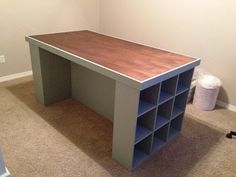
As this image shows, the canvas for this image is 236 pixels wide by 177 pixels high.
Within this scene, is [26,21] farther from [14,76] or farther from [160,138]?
[160,138]

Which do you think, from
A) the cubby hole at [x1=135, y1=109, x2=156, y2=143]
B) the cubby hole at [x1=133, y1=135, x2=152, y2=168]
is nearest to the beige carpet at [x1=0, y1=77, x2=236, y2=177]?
the cubby hole at [x1=133, y1=135, x2=152, y2=168]

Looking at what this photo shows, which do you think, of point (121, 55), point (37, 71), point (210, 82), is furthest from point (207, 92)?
point (37, 71)

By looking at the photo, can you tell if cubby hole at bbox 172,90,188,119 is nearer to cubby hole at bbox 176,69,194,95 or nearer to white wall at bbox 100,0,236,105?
cubby hole at bbox 176,69,194,95

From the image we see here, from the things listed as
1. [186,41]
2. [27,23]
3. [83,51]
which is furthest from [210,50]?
[27,23]

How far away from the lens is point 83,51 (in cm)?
203

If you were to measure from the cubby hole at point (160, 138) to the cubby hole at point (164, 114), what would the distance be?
0.25 ft

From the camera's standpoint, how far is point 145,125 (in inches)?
73.2

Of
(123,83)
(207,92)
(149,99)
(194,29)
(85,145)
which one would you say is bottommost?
(85,145)

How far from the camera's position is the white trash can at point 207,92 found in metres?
2.57

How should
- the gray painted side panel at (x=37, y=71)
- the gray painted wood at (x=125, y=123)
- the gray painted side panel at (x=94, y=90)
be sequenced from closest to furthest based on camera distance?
the gray painted wood at (x=125, y=123), the gray painted side panel at (x=94, y=90), the gray painted side panel at (x=37, y=71)

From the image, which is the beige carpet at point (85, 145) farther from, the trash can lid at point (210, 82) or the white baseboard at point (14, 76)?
the white baseboard at point (14, 76)

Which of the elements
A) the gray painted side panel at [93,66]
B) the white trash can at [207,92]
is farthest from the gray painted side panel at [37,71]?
the white trash can at [207,92]

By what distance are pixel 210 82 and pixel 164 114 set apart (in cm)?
90

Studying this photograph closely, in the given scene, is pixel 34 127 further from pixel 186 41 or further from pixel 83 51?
pixel 186 41
